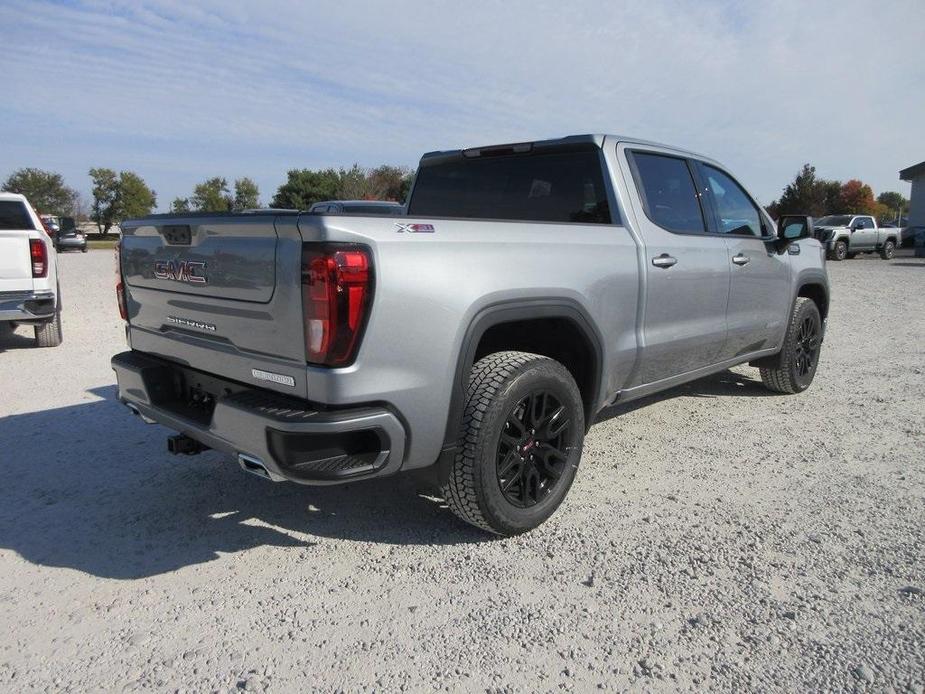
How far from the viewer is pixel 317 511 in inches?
139

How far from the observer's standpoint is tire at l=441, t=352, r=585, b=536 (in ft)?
9.48

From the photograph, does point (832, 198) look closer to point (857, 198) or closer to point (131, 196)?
point (857, 198)

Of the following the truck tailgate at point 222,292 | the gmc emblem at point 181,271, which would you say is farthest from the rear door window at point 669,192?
the gmc emblem at point 181,271

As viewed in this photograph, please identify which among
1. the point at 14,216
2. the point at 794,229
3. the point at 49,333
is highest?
the point at 14,216

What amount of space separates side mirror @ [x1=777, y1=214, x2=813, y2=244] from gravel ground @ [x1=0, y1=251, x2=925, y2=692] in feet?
4.53

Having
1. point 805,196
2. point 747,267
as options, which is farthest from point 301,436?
point 805,196

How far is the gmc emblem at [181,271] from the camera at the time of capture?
292cm

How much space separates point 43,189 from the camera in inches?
2386

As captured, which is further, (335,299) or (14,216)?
(14,216)

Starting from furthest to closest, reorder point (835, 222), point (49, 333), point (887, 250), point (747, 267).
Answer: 1. point (887, 250)
2. point (835, 222)
3. point (49, 333)
4. point (747, 267)

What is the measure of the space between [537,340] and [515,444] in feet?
2.25

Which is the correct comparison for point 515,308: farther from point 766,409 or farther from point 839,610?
point 766,409

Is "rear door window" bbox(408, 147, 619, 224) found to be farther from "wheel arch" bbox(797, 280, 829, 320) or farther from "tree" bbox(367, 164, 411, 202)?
"tree" bbox(367, 164, 411, 202)

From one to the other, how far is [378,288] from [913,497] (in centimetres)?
306
